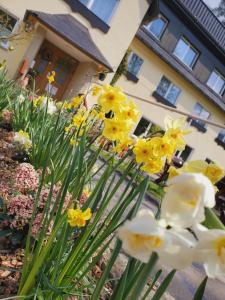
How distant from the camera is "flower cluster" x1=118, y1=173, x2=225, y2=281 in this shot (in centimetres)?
44

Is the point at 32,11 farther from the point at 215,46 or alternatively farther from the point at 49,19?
the point at 215,46

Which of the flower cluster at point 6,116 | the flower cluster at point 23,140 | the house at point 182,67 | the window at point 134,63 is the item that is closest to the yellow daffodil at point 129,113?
the flower cluster at point 23,140

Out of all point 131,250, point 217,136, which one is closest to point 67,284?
point 131,250

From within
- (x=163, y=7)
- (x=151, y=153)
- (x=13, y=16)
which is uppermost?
(x=163, y=7)

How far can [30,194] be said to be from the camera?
1908mm

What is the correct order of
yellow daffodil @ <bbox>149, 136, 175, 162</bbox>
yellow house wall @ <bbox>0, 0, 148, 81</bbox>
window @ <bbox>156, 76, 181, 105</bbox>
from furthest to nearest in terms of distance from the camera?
window @ <bbox>156, 76, 181, 105</bbox> < yellow house wall @ <bbox>0, 0, 148, 81</bbox> < yellow daffodil @ <bbox>149, 136, 175, 162</bbox>

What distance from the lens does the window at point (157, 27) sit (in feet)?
45.1

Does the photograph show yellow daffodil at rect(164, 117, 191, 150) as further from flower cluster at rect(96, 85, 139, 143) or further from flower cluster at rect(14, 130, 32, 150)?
flower cluster at rect(14, 130, 32, 150)

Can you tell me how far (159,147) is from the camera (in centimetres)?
117

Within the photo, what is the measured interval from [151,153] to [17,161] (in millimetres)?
1793

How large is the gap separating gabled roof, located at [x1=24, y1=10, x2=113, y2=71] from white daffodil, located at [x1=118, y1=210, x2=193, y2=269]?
9.70 metres

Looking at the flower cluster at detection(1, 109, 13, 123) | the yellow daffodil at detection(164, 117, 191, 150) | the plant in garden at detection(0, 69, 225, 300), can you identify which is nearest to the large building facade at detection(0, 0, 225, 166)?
the flower cluster at detection(1, 109, 13, 123)

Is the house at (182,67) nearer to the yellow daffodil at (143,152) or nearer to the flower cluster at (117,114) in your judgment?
the flower cluster at (117,114)

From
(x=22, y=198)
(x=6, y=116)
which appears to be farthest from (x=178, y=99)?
(x=22, y=198)
